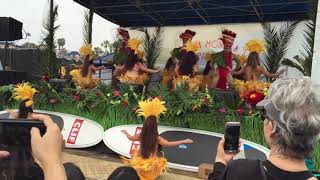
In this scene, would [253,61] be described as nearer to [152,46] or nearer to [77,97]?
[77,97]

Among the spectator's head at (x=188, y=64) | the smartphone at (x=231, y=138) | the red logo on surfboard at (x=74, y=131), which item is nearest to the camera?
the smartphone at (x=231, y=138)

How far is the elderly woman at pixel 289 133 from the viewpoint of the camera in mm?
1688

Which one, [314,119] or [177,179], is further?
[177,179]

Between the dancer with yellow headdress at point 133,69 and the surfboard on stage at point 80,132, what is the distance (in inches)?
72.9

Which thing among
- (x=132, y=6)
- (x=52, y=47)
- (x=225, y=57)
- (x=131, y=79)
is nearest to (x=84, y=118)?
(x=131, y=79)

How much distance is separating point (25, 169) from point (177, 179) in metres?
3.89

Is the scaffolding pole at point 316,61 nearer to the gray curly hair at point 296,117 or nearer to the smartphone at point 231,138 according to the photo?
the smartphone at point 231,138

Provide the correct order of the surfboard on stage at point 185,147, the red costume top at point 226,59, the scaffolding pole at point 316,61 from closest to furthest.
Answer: the scaffolding pole at point 316,61
the surfboard on stage at point 185,147
the red costume top at point 226,59

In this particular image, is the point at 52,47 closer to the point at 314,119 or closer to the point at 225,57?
the point at 225,57

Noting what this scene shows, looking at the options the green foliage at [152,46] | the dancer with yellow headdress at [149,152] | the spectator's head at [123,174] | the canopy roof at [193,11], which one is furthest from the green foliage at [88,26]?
the spectator's head at [123,174]

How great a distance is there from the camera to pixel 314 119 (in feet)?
5.58

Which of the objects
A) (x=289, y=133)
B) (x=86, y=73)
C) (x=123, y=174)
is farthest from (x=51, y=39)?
(x=289, y=133)

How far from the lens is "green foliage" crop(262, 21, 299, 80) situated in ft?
36.3

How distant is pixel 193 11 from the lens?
12.3 m
